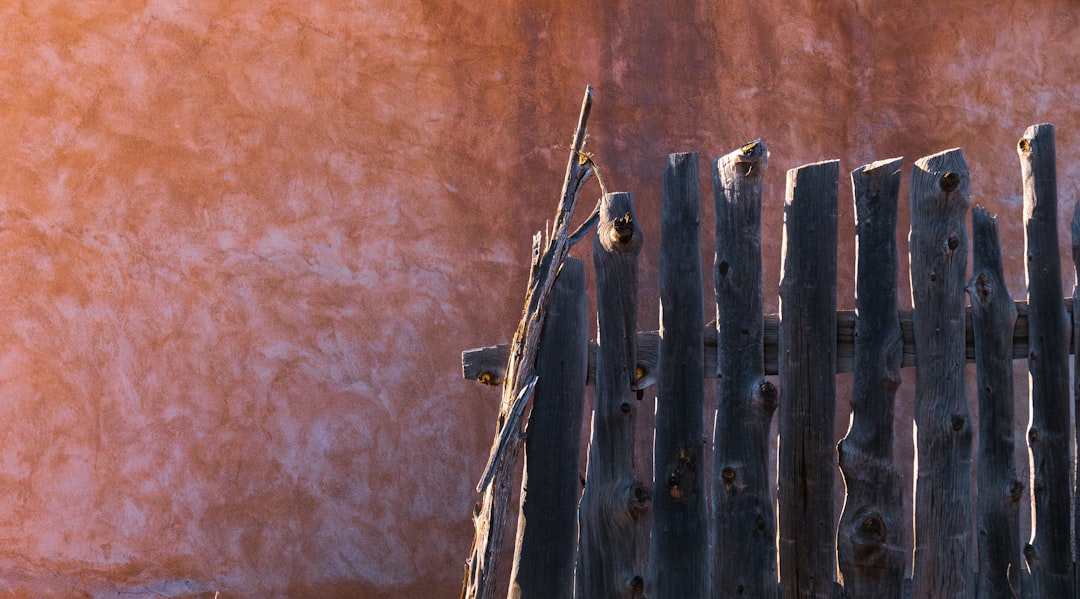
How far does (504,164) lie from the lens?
516cm

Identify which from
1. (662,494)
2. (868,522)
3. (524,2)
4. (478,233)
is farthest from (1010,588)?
(524,2)

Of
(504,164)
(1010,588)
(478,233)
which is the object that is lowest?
(1010,588)

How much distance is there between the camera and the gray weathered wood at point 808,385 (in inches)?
102

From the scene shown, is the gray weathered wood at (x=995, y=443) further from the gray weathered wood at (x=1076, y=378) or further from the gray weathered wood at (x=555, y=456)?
the gray weathered wood at (x=555, y=456)

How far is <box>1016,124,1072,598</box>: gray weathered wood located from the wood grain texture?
1.67 ft

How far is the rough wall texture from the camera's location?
4.65 m

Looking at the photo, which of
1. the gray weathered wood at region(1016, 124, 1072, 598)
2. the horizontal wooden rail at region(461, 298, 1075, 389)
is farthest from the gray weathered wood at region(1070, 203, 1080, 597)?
the horizontal wooden rail at region(461, 298, 1075, 389)

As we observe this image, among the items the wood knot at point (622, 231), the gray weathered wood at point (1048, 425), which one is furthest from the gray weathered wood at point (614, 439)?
the gray weathered wood at point (1048, 425)

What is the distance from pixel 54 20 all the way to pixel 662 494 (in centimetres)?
385

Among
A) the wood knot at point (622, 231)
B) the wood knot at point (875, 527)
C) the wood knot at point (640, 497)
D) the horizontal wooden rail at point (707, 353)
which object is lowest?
the wood knot at point (875, 527)

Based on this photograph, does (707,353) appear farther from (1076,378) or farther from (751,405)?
(1076,378)

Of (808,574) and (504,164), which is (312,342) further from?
(808,574)

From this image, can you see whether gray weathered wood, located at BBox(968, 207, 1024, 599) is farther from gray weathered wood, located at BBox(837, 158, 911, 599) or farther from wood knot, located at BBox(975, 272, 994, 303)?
gray weathered wood, located at BBox(837, 158, 911, 599)

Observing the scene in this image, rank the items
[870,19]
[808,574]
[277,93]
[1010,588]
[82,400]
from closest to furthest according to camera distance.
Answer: [808,574] < [1010,588] < [82,400] < [277,93] < [870,19]
